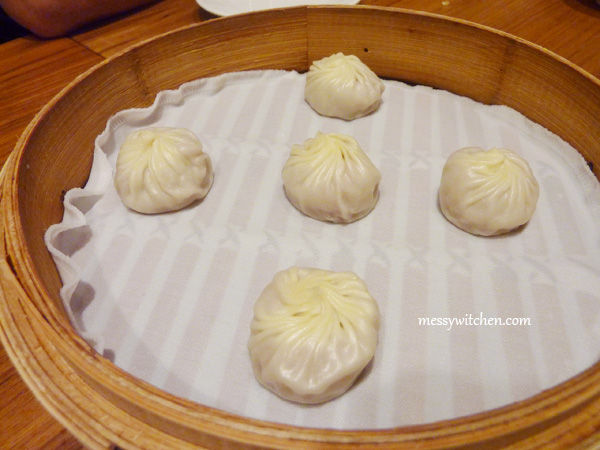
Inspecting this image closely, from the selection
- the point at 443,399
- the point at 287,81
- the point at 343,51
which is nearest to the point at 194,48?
the point at 287,81

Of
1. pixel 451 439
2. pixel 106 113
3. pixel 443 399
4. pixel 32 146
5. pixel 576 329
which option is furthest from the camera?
pixel 106 113

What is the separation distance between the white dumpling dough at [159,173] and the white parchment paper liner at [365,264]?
6 centimetres

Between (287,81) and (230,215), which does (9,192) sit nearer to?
(230,215)

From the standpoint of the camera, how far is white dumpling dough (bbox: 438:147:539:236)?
1315mm

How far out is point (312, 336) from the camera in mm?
1050

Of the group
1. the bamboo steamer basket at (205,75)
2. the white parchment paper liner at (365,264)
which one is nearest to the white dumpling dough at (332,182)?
the white parchment paper liner at (365,264)

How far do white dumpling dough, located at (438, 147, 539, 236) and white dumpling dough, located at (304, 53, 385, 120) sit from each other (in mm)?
440

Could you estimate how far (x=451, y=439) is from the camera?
0.73 metres

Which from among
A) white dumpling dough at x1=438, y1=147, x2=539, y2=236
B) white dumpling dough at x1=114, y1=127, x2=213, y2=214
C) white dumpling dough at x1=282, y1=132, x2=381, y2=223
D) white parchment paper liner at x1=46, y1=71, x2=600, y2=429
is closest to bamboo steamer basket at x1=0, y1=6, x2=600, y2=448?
white parchment paper liner at x1=46, y1=71, x2=600, y2=429

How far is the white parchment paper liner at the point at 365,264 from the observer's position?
108 cm

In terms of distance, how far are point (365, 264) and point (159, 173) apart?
66 cm

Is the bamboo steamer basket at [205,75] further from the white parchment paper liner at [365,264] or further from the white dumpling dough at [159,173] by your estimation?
the white dumpling dough at [159,173]

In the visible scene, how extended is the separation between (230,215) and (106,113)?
1.92 ft

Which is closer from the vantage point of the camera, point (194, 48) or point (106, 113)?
point (106, 113)
